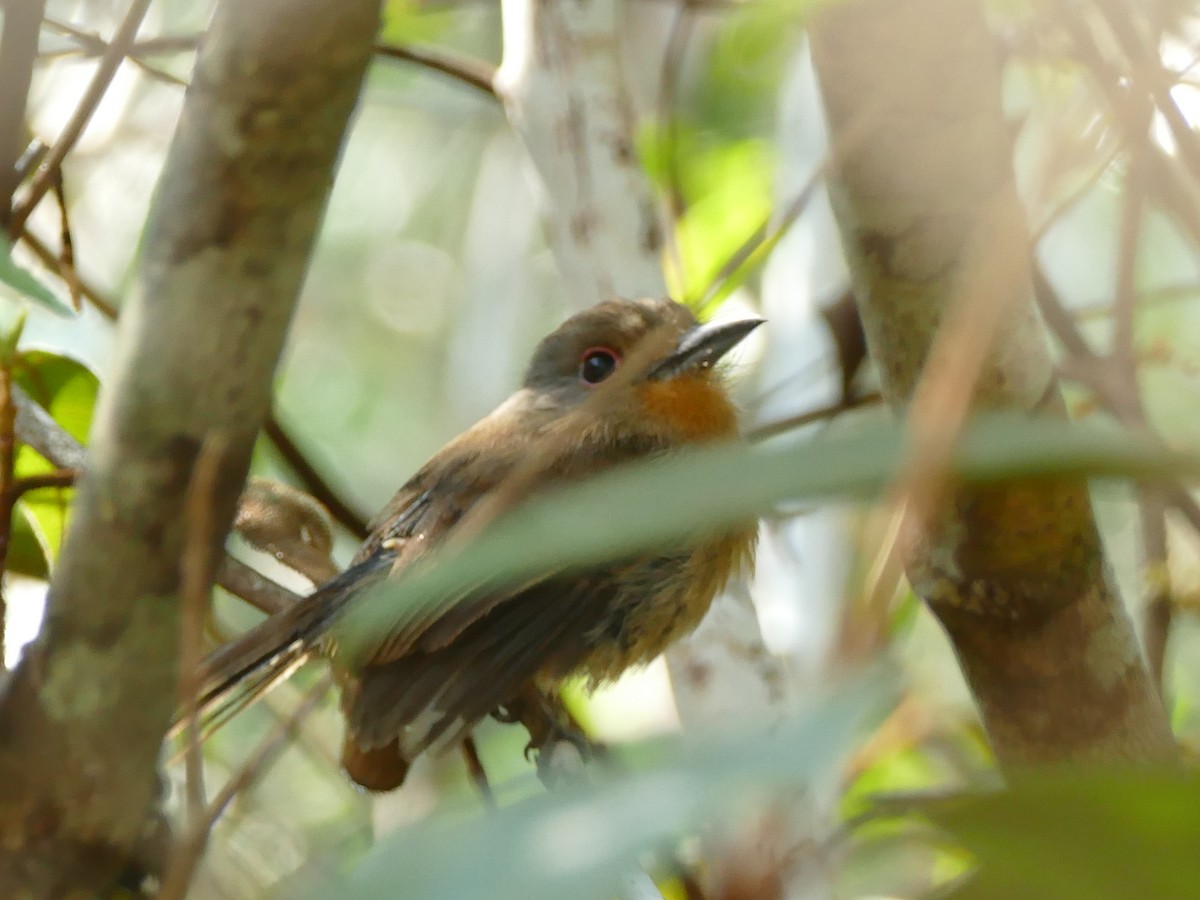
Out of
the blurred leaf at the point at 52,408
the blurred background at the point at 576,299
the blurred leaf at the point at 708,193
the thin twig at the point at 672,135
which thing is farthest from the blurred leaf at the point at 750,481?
the thin twig at the point at 672,135

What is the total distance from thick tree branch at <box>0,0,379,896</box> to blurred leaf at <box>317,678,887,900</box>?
1.52 ft

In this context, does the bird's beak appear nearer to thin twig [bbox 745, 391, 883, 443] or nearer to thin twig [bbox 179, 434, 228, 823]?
thin twig [bbox 745, 391, 883, 443]

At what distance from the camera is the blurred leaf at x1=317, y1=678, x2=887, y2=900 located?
83cm

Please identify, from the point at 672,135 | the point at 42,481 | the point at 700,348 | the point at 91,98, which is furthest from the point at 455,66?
the point at 42,481

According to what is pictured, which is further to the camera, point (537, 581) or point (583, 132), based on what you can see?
point (583, 132)

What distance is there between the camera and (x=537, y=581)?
106 inches

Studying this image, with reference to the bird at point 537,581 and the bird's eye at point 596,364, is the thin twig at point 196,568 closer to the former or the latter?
the bird at point 537,581

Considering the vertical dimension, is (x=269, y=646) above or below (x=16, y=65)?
below

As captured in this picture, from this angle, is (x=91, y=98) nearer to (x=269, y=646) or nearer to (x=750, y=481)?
(x=269, y=646)

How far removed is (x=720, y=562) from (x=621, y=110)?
1076mm

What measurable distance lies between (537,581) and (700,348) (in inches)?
33.4

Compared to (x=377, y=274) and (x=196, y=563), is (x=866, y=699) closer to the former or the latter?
(x=196, y=563)

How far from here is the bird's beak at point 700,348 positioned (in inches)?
128

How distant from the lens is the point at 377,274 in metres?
8.75
